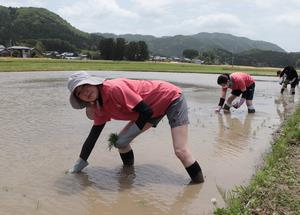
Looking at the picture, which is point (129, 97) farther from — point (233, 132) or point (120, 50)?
point (120, 50)

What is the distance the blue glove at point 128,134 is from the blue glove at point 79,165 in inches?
20.8

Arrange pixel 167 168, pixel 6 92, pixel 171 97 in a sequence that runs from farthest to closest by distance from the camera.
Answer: pixel 6 92 < pixel 167 168 < pixel 171 97

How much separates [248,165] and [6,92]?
43.9 feet

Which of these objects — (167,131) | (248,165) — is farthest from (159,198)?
(167,131)

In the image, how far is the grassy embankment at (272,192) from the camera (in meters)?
4.28

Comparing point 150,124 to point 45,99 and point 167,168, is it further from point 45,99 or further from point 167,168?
point 45,99

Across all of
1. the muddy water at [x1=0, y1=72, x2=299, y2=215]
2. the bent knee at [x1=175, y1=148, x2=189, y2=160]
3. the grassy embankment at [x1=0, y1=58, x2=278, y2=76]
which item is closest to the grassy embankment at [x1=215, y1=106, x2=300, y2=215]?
the muddy water at [x1=0, y1=72, x2=299, y2=215]

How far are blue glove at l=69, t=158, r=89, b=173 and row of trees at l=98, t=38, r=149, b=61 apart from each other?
337ft

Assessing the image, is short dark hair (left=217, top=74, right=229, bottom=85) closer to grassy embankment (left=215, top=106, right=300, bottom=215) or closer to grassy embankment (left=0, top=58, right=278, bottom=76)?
grassy embankment (left=215, top=106, right=300, bottom=215)

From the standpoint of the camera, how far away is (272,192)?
15.6ft

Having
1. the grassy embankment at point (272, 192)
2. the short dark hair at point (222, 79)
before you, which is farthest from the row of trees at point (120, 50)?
the grassy embankment at point (272, 192)

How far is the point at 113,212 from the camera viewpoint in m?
4.77

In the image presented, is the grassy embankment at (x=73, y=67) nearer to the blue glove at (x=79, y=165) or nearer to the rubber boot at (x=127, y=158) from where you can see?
the rubber boot at (x=127, y=158)

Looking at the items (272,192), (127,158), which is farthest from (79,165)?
(272,192)
